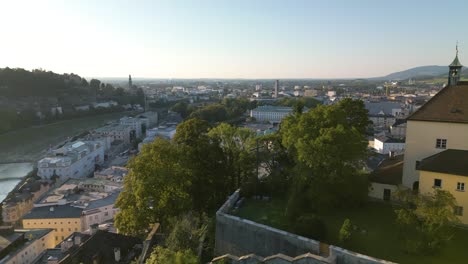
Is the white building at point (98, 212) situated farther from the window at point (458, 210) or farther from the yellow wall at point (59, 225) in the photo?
the window at point (458, 210)

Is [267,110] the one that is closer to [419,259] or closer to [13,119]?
[13,119]

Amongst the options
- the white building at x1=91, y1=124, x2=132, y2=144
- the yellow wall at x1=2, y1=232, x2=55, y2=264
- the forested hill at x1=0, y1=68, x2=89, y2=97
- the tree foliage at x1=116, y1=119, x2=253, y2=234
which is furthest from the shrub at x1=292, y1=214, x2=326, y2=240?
the forested hill at x1=0, y1=68, x2=89, y2=97

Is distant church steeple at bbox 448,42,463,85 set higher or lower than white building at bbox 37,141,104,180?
higher

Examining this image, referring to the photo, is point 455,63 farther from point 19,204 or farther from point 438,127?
point 19,204

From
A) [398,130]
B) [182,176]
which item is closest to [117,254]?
[182,176]

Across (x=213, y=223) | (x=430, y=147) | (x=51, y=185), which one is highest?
(x=430, y=147)

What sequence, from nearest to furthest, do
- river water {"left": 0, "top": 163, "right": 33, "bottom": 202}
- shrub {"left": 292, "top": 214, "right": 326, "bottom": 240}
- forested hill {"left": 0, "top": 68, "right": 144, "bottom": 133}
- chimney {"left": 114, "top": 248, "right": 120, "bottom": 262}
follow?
shrub {"left": 292, "top": 214, "right": 326, "bottom": 240}
chimney {"left": 114, "top": 248, "right": 120, "bottom": 262}
river water {"left": 0, "top": 163, "right": 33, "bottom": 202}
forested hill {"left": 0, "top": 68, "right": 144, "bottom": 133}

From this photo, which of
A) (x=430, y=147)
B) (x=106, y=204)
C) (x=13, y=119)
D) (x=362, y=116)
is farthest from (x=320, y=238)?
(x=13, y=119)

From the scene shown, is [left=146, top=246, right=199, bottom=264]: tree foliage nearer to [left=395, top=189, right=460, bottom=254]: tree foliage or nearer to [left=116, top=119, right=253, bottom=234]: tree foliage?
[left=116, top=119, right=253, bottom=234]: tree foliage
